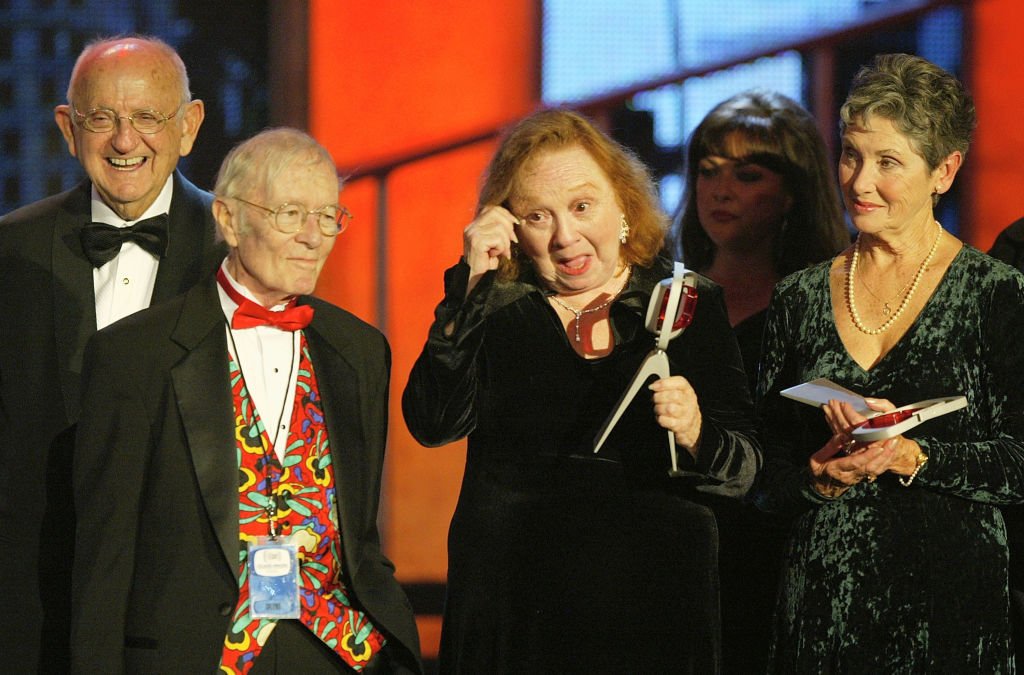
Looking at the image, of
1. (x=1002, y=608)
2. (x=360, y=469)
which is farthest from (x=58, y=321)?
(x=1002, y=608)

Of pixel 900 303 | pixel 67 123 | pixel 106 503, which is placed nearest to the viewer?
pixel 106 503

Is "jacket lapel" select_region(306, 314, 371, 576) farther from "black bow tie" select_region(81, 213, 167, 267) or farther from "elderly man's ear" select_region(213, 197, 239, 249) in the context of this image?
"black bow tie" select_region(81, 213, 167, 267)

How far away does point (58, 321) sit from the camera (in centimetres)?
294

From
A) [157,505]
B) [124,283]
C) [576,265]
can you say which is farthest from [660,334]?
[124,283]

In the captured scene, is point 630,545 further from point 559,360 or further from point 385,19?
point 385,19

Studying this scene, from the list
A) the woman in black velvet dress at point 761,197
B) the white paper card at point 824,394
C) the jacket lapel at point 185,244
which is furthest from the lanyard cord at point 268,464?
the woman in black velvet dress at point 761,197

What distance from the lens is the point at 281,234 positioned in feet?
8.17

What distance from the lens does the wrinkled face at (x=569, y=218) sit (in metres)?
2.82

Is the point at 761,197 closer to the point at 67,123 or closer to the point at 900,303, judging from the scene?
the point at 900,303

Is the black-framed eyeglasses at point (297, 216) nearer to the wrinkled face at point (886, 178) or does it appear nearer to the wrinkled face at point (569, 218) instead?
the wrinkled face at point (569, 218)

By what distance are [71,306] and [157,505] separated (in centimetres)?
77

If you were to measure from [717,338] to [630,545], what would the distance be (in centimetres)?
48

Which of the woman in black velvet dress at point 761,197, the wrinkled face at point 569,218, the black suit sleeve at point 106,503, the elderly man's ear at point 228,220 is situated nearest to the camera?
the black suit sleeve at point 106,503

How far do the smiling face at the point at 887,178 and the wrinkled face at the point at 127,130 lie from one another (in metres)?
1.56
